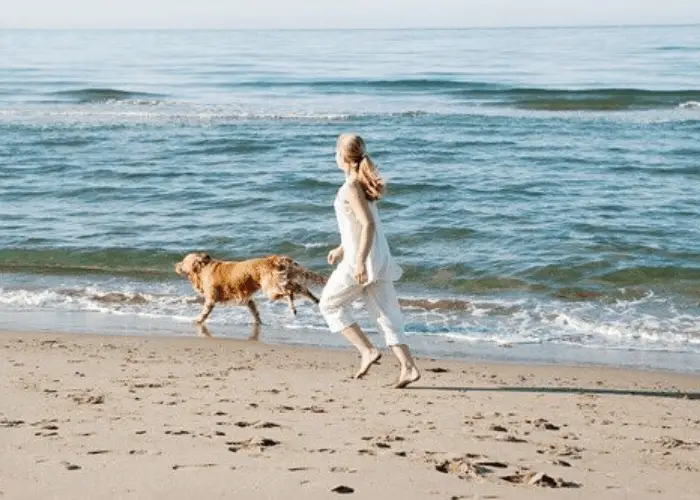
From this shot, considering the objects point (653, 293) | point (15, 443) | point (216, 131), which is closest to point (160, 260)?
point (653, 293)

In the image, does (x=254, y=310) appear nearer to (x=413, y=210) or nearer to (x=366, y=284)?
(x=366, y=284)

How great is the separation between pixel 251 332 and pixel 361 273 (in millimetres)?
3265

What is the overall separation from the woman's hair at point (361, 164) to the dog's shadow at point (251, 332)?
3.25m

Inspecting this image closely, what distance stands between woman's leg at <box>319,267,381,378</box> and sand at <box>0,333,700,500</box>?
218mm

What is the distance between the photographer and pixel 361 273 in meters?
7.84

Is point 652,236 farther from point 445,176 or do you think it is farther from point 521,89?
point 521,89

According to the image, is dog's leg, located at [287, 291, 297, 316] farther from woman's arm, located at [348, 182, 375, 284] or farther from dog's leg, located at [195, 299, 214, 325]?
woman's arm, located at [348, 182, 375, 284]

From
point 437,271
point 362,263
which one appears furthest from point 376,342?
point 437,271

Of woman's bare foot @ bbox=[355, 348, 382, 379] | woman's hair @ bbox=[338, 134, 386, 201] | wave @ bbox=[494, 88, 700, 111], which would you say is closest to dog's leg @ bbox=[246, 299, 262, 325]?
woman's bare foot @ bbox=[355, 348, 382, 379]

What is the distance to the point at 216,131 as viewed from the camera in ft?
88.1

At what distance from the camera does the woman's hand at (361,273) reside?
783 cm

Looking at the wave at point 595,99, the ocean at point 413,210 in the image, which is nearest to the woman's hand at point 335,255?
the ocean at point 413,210

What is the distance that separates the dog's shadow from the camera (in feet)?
35.0

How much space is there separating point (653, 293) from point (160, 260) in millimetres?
5634
